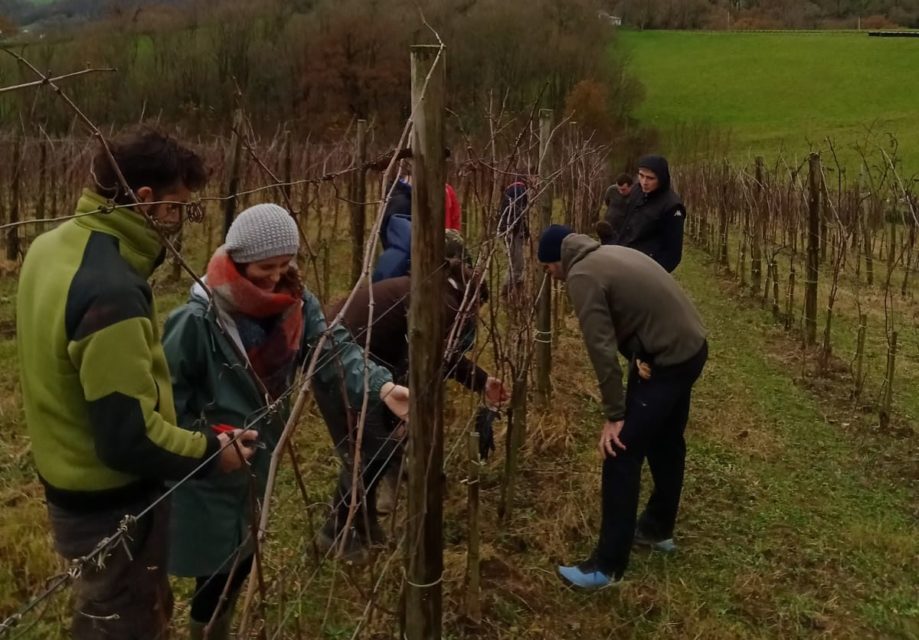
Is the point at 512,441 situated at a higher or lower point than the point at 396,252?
lower

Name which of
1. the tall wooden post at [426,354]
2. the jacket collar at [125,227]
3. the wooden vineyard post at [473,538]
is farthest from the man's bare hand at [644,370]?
the jacket collar at [125,227]

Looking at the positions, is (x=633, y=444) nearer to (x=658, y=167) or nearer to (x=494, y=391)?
(x=494, y=391)

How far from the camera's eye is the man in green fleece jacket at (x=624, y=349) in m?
2.69

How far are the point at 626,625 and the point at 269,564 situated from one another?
4.39 feet

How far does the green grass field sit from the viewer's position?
1081 inches

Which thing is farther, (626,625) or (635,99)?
(635,99)

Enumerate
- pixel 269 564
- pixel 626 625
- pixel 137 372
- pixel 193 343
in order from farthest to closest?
pixel 269 564 → pixel 626 625 → pixel 193 343 → pixel 137 372

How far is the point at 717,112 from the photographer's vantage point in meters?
32.2

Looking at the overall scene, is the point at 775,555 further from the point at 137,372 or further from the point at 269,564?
the point at 137,372

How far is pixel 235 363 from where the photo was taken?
1883mm

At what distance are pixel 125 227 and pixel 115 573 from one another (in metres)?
0.74

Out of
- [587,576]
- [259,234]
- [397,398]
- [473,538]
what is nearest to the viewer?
[259,234]

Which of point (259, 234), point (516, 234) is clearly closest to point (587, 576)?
point (516, 234)

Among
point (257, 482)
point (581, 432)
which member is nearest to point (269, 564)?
point (257, 482)
